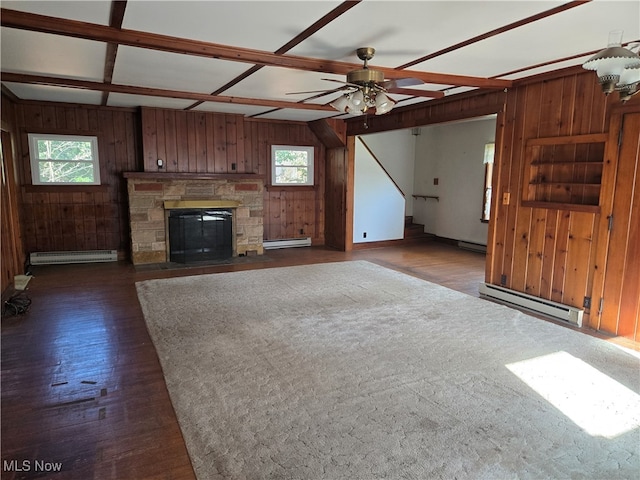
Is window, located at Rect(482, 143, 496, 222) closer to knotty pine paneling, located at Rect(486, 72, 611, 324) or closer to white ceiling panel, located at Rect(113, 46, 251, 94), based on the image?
knotty pine paneling, located at Rect(486, 72, 611, 324)

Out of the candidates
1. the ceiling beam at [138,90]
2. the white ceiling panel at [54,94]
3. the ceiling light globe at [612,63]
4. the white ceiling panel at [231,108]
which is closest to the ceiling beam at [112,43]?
the ceiling beam at [138,90]

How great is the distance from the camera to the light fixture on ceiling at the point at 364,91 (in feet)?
10.3

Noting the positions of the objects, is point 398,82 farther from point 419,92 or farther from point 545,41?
point 419,92

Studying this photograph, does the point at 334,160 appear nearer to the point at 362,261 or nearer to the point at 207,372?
the point at 362,261

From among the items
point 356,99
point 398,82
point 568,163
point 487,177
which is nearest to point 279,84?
point 356,99

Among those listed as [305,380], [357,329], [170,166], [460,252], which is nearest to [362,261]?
[460,252]

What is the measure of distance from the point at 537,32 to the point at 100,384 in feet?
12.8

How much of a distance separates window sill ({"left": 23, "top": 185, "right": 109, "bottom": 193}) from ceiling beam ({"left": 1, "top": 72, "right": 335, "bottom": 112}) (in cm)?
217

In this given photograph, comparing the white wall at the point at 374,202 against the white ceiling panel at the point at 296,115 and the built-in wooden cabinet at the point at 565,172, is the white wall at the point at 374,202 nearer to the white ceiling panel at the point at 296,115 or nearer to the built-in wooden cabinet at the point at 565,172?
the white ceiling panel at the point at 296,115

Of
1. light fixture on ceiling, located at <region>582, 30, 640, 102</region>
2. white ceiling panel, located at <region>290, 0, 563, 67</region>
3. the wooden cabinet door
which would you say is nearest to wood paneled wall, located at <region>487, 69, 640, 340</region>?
the wooden cabinet door

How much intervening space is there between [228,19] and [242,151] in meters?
4.78

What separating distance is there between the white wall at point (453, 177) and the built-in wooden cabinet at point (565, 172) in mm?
3267
